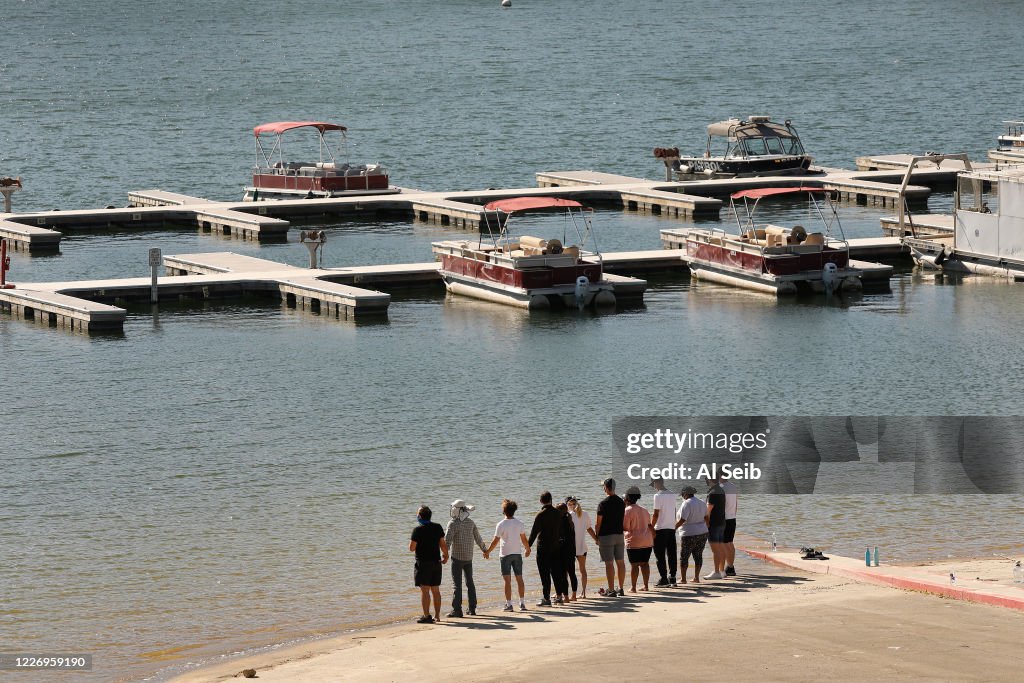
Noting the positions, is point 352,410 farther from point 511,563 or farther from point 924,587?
point 924,587

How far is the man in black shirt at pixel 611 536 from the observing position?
2147 centimetres

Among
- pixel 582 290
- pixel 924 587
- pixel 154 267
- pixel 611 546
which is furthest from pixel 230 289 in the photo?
pixel 924 587

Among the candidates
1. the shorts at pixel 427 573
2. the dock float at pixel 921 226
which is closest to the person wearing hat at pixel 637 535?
the shorts at pixel 427 573

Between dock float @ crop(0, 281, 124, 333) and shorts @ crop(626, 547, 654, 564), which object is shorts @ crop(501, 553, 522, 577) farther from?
dock float @ crop(0, 281, 124, 333)

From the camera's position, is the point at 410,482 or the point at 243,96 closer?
the point at 410,482

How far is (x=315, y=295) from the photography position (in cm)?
4591

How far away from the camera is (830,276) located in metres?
47.2

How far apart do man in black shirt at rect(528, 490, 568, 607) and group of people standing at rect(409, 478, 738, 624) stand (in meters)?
0.01

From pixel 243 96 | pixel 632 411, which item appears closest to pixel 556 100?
pixel 243 96

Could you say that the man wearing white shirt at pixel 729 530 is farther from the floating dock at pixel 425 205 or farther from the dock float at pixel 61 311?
the floating dock at pixel 425 205

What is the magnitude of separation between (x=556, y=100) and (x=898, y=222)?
69935 millimetres

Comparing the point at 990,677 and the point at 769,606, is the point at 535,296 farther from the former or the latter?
the point at 990,677

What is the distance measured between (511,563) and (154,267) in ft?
88.2

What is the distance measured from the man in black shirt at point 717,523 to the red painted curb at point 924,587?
1.15 m
